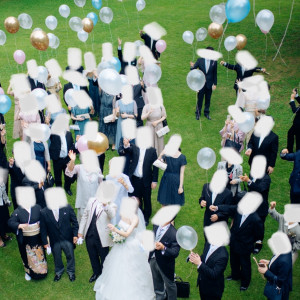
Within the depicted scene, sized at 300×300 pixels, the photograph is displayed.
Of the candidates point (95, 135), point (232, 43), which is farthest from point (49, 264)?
point (232, 43)

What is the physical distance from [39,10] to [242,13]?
16448 millimetres

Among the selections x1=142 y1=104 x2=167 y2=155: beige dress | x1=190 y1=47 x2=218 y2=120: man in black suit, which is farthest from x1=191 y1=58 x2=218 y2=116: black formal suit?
x1=142 y1=104 x2=167 y2=155: beige dress

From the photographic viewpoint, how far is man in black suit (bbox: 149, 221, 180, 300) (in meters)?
4.70

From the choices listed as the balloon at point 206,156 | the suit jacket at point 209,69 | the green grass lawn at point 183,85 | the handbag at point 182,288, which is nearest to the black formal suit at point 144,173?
the green grass lawn at point 183,85

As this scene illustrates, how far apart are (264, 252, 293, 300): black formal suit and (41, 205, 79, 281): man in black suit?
255 cm

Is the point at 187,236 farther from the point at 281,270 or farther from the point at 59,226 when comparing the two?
the point at 59,226

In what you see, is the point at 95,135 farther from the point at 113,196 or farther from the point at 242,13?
the point at 242,13

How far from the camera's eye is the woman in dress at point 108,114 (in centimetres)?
823

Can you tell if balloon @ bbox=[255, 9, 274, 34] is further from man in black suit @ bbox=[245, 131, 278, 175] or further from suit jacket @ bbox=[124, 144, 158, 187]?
suit jacket @ bbox=[124, 144, 158, 187]

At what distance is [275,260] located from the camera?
4375 mm

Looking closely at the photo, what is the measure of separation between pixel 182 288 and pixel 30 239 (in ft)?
6.94

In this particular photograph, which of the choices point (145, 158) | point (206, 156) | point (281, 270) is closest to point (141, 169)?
point (145, 158)

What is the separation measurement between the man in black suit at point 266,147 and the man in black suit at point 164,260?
2295mm

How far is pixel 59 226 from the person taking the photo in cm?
534
